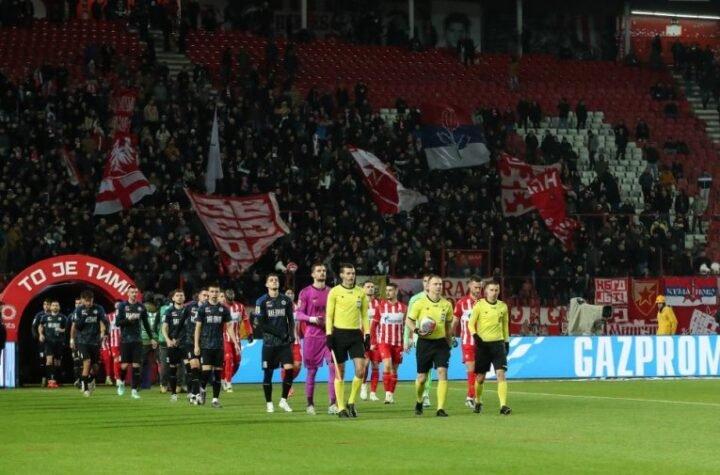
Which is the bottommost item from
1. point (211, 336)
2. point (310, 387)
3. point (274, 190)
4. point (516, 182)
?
point (310, 387)

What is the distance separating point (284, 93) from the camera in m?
50.2

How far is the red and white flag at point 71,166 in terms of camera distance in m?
41.0

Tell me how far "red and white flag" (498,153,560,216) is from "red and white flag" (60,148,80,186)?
13.1 meters

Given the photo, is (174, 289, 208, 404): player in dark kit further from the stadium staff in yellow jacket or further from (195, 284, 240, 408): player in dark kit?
the stadium staff in yellow jacket

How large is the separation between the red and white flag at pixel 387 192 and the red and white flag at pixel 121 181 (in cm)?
693

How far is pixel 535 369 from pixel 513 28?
29217mm

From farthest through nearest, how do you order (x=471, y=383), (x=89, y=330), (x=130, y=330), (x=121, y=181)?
1. (x=121, y=181)
2. (x=89, y=330)
3. (x=130, y=330)
4. (x=471, y=383)

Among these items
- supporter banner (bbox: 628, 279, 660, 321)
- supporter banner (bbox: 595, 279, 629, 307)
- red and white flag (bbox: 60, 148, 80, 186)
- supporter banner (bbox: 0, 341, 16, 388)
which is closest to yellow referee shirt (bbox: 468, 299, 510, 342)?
supporter banner (bbox: 0, 341, 16, 388)

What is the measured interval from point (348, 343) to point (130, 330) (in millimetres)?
9758

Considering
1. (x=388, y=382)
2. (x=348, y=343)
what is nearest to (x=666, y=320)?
(x=388, y=382)

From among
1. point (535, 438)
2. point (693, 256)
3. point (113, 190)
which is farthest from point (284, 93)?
point (535, 438)

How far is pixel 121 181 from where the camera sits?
1594 inches

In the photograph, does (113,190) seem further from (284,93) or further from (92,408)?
(92,408)

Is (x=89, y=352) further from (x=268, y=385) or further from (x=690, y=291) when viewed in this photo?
(x=690, y=291)
